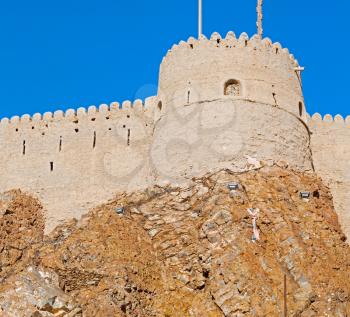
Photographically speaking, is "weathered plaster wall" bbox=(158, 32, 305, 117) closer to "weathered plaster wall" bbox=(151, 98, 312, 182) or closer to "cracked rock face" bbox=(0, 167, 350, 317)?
"weathered plaster wall" bbox=(151, 98, 312, 182)

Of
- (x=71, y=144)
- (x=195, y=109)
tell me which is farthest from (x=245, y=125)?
(x=71, y=144)

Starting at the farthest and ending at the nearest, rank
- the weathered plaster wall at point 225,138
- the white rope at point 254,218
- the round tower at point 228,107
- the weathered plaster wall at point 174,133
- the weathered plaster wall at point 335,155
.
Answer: the weathered plaster wall at point 335,155
the weathered plaster wall at point 174,133
the round tower at point 228,107
the weathered plaster wall at point 225,138
the white rope at point 254,218

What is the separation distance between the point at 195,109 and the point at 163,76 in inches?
90.4

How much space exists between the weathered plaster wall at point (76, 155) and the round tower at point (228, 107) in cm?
134

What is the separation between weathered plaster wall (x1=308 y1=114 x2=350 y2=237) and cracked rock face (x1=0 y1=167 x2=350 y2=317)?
71cm

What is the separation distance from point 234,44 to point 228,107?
8.35 ft

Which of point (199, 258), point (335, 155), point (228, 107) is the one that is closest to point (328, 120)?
point (335, 155)

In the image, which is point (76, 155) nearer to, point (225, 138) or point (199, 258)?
point (225, 138)

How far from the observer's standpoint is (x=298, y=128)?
1355 inches

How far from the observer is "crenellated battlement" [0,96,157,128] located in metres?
36.2

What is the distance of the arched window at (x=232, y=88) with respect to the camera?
3416cm

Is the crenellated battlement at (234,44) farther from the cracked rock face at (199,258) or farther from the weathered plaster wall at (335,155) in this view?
the cracked rock face at (199,258)

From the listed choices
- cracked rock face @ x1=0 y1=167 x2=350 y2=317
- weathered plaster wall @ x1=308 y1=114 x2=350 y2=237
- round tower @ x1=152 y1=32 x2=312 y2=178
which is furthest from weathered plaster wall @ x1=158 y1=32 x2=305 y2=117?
cracked rock face @ x1=0 y1=167 x2=350 y2=317

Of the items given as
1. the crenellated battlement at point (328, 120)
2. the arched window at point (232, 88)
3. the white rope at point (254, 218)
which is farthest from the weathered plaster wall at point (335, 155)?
the white rope at point (254, 218)
